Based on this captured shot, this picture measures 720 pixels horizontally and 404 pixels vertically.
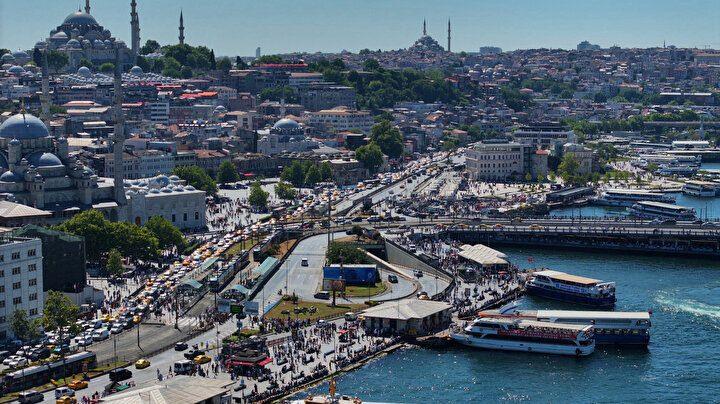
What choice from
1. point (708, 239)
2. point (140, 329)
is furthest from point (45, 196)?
point (708, 239)

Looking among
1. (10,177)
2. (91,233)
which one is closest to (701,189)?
(10,177)

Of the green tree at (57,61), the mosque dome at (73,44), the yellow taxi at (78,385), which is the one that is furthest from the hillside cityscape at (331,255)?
the mosque dome at (73,44)

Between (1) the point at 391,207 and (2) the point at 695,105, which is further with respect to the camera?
(2) the point at 695,105

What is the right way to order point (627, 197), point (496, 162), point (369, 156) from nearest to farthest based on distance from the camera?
point (627, 197) → point (369, 156) → point (496, 162)

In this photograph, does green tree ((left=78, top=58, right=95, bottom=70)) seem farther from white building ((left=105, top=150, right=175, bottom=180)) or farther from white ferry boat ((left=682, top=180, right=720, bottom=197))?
white ferry boat ((left=682, top=180, right=720, bottom=197))

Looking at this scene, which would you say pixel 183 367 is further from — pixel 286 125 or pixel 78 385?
pixel 286 125

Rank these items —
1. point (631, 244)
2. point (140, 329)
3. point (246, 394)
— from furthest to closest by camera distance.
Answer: point (631, 244) → point (140, 329) → point (246, 394)

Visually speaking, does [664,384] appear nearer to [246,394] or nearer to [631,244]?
[246,394]

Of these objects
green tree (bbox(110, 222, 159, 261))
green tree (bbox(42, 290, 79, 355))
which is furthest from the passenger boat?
green tree (bbox(110, 222, 159, 261))
